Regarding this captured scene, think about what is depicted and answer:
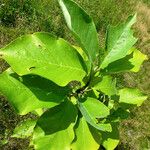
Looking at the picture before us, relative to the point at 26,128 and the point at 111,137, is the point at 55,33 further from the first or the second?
→ the point at 111,137

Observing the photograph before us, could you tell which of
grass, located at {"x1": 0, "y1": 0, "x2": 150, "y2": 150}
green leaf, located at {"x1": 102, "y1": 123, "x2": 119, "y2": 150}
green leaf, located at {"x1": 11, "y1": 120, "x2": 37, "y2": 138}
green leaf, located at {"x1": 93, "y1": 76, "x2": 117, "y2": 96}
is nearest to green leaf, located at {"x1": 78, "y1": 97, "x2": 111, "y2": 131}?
green leaf, located at {"x1": 93, "y1": 76, "x2": 117, "y2": 96}

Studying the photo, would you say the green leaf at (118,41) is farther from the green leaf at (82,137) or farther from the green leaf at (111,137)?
the green leaf at (111,137)

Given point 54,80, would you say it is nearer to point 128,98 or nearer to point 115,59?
point 115,59

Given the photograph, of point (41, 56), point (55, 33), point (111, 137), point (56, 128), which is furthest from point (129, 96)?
point (55, 33)

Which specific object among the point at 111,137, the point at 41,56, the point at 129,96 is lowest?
the point at 111,137

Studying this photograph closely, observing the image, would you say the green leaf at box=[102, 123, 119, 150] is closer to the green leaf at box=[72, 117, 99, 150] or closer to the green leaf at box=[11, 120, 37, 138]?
the green leaf at box=[72, 117, 99, 150]
